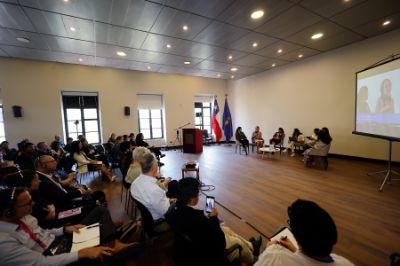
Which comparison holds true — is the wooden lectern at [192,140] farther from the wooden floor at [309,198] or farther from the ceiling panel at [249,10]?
the ceiling panel at [249,10]

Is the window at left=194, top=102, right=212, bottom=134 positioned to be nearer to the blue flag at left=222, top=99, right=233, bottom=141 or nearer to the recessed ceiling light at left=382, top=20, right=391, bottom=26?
the blue flag at left=222, top=99, right=233, bottom=141

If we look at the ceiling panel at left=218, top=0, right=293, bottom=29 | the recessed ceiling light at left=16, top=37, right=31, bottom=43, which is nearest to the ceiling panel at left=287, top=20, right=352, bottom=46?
the ceiling panel at left=218, top=0, right=293, bottom=29

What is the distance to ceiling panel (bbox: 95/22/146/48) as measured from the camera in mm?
4254

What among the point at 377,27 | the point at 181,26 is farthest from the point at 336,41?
the point at 181,26

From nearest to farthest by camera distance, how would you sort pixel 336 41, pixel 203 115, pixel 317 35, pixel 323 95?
pixel 317 35 < pixel 336 41 < pixel 323 95 < pixel 203 115

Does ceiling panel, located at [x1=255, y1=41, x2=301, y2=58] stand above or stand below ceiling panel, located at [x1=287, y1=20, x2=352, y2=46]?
above

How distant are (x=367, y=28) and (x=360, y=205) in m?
4.63

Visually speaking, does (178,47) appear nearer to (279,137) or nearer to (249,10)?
(249,10)

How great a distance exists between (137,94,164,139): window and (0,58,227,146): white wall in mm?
362

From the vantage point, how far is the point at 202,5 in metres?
3.49

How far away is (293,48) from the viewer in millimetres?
6012

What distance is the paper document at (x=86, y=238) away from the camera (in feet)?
4.86

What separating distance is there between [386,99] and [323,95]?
10.3 feet

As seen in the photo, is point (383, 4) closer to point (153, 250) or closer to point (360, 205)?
point (360, 205)
